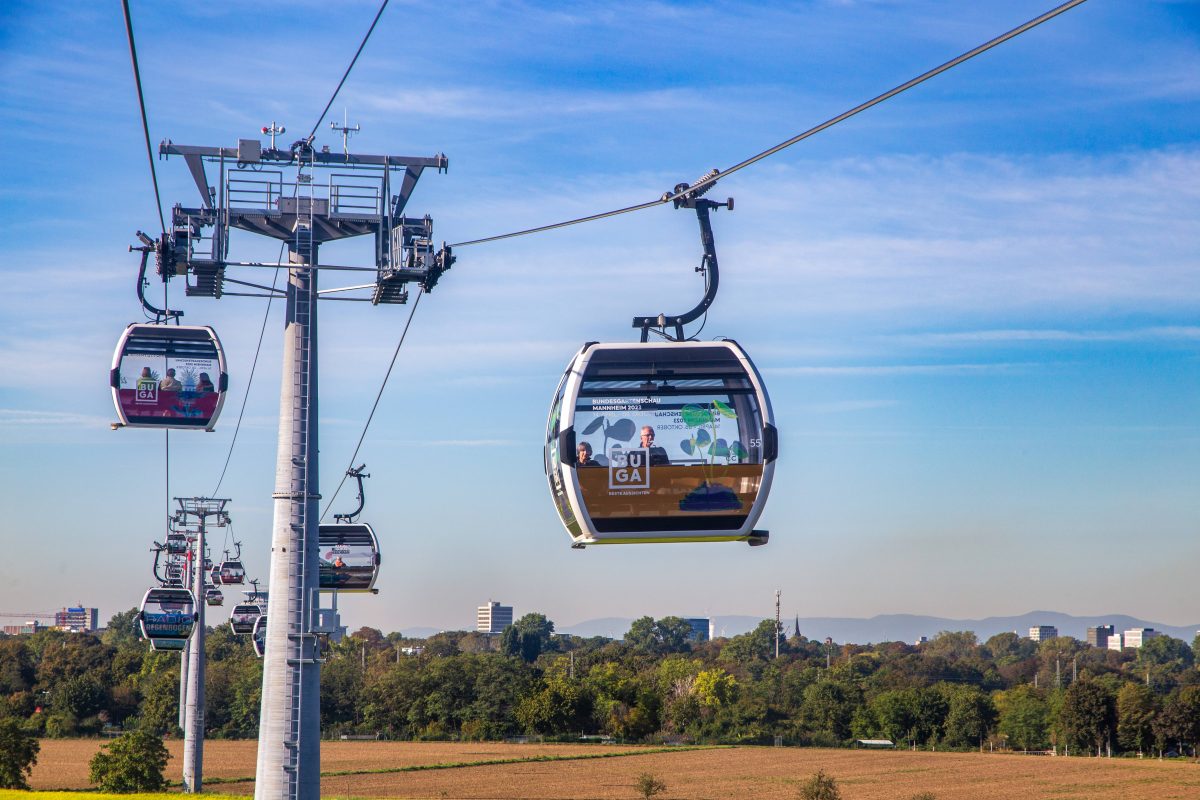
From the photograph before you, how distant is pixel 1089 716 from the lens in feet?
356

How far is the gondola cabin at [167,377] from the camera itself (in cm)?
2741

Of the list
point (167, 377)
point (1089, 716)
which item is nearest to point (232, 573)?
point (167, 377)

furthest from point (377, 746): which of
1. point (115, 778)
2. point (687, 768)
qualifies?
point (115, 778)

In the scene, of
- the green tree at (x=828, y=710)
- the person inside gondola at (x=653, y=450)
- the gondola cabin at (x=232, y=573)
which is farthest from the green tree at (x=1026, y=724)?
the person inside gondola at (x=653, y=450)

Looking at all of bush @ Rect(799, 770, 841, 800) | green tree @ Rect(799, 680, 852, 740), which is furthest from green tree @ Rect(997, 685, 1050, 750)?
bush @ Rect(799, 770, 841, 800)

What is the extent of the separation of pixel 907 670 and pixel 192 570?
4698 inches

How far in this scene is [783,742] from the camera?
118625 mm

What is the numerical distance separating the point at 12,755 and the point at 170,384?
120 ft

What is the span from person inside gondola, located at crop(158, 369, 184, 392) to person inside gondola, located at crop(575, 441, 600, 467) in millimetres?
12554

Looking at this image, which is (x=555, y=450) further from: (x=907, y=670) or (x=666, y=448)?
(x=907, y=670)

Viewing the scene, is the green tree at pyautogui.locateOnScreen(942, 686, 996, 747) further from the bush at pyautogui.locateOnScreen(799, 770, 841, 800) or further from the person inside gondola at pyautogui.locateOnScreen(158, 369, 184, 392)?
the person inside gondola at pyautogui.locateOnScreen(158, 369, 184, 392)

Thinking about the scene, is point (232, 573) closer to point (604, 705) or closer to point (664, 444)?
point (664, 444)

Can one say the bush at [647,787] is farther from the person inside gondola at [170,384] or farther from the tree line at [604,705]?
the person inside gondola at [170,384]

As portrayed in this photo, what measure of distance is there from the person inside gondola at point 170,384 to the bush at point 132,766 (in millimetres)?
32376
